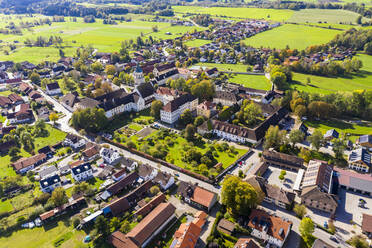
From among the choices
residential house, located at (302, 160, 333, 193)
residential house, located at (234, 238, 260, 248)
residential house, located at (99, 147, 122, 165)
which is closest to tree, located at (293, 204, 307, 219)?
residential house, located at (302, 160, 333, 193)

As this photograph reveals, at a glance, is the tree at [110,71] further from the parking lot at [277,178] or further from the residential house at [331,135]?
the residential house at [331,135]

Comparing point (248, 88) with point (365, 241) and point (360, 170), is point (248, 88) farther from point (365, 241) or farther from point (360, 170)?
point (365, 241)

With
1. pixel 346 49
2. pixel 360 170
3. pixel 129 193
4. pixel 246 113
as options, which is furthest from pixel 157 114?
pixel 346 49

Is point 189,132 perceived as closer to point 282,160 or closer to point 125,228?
point 282,160

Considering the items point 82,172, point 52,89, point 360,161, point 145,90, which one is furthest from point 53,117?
point 360,161

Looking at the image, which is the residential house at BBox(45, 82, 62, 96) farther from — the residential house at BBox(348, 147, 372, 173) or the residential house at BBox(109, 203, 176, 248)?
the residential house at BBox(348, 147, 372, 173)

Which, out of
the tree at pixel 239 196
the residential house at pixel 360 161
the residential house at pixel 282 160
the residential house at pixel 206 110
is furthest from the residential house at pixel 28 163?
the residential house at pixel 360 161

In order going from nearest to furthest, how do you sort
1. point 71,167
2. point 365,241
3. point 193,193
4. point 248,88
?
point 365,241, point 193,193, point 71,167, point 248,88
